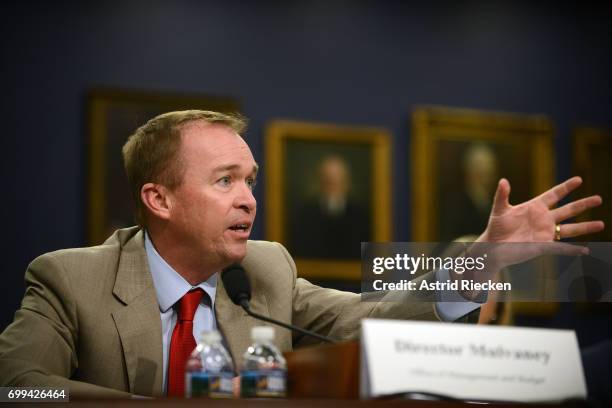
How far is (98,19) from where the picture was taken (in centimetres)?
545

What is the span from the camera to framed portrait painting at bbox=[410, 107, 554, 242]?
18.9ft

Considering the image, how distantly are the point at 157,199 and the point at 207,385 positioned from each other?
1246 millimetres

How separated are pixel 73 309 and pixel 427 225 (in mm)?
3185

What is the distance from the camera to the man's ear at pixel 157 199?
10.6ft

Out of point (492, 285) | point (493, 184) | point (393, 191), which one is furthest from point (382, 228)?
point (492, 285)

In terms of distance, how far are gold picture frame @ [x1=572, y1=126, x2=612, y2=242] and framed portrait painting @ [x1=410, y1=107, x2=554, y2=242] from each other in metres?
0.18

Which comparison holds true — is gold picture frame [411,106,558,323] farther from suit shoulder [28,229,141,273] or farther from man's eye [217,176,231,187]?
suit shoulder [28,229,141,273]

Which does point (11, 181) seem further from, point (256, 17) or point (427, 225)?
point (427, 225)

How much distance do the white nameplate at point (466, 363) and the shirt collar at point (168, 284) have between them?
1.14m

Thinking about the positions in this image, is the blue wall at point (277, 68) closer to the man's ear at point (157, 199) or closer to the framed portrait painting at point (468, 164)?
the framed portrait painting at point (468, 164)

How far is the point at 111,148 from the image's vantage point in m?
5.30

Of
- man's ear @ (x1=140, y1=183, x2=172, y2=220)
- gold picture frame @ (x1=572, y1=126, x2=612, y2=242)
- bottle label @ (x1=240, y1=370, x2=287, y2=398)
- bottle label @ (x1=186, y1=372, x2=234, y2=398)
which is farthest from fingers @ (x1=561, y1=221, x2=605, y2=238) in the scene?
gold picture frame @ (x1=572, y1=126, x2=612, y2=242)

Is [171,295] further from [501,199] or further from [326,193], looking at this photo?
[326,193]

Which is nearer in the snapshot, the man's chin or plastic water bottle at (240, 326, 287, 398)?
plastic water bottle at (240, 326, 287, 398)
